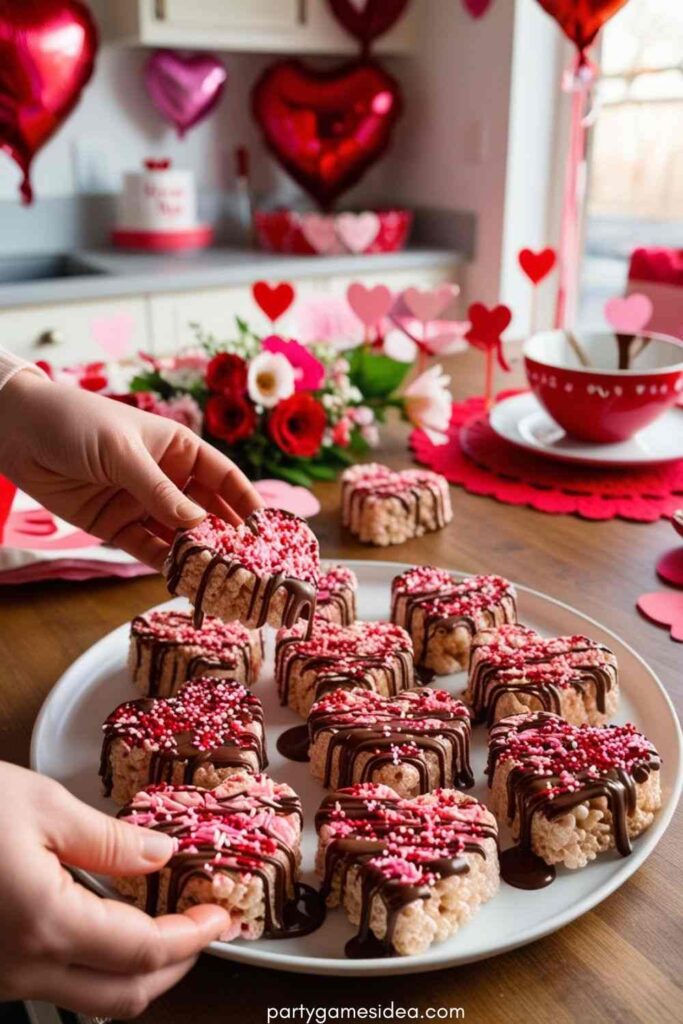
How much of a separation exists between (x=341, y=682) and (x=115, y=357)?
98 centimetres

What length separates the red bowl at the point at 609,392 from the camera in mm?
1470

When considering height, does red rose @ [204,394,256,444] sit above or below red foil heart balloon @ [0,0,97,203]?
below

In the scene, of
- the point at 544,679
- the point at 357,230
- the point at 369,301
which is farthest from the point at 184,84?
the point at 544,679

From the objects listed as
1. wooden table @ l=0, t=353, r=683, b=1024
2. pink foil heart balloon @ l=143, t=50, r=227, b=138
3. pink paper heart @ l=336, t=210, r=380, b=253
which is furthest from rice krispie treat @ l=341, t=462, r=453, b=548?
pink foil heart balloon @ l=143, t=50, r=227, b=138

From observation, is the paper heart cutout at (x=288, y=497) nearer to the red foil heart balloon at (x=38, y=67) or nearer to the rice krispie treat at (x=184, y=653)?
the rice krispie treat at (x=184, y=653)

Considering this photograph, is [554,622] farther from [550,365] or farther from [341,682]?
[550,365]

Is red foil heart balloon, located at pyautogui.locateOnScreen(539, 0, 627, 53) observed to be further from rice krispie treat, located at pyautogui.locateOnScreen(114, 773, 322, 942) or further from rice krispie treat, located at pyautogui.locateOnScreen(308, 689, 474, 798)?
rice krispie treat, located at pyautogui.locateOnScreen(114, 773, 322, 942)

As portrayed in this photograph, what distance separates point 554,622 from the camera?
1.10 metres

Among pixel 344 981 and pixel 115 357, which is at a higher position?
pixel 115 357

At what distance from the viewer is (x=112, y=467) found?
1011mm

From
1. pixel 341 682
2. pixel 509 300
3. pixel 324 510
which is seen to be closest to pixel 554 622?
pixel 341 682

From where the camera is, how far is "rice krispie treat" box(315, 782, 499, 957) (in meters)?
0.65

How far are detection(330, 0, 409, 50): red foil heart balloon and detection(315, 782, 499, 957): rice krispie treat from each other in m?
3.20

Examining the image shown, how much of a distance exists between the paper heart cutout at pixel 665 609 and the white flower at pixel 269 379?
0.59 meters
